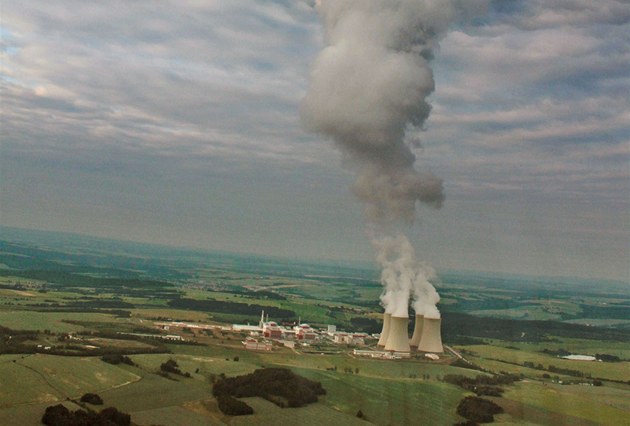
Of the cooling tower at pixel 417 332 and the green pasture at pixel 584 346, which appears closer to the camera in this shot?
the cooling tower at pixel 417 332

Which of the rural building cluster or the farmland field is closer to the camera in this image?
the farmland field

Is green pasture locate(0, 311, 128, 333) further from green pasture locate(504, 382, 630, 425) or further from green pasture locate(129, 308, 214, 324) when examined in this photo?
green pasture locate(504, 382, 630, 425)

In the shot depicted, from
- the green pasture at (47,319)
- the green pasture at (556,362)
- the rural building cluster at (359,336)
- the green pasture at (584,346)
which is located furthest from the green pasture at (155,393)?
the green pasture at (584,346)

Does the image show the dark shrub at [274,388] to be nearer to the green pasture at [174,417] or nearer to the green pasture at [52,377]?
the green pasture at [174,417]

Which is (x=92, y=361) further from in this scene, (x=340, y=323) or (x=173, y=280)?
(x=173, y=280)

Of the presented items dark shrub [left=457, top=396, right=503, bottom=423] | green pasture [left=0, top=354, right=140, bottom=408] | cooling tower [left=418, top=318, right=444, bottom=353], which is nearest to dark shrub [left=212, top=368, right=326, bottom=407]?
green pasture [left=0, top=354, right=140, bottom=408]

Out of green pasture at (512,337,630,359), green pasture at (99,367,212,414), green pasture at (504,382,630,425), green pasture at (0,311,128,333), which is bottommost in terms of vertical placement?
green pasture at (0,311,128,333)

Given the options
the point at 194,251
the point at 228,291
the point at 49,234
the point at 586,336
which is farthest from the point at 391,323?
the point at 49,234
